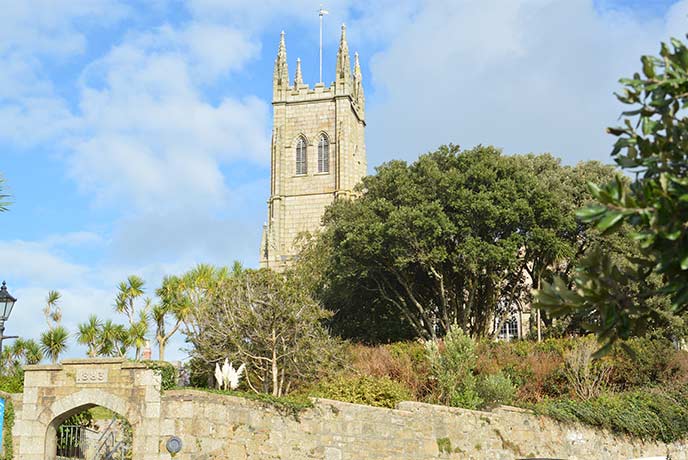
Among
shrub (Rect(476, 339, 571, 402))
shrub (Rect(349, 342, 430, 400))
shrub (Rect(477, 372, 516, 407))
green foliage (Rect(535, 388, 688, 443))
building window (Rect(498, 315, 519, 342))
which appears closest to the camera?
green foliage (Rect(535, 388, 688, 443))

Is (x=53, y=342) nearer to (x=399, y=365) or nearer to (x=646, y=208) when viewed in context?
(x=399, y=365)

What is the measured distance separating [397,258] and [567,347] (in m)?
8.09

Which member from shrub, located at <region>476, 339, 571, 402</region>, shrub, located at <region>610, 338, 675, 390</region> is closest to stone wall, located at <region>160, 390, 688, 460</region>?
shrub, located at <region>476, 339, 571, 402</region>

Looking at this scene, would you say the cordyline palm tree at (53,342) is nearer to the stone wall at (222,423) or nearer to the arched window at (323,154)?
the stone wall at (222,423)

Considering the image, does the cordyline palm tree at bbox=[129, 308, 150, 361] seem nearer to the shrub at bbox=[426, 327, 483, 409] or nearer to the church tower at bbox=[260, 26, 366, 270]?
the shrub at bbox=[426, 327, 483, 409]

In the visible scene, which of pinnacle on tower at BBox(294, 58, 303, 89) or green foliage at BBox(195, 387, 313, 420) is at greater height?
pinnacle on tower at BBox(294, 58, 303, 89)

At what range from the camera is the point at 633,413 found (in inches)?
914

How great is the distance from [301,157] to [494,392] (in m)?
45.1

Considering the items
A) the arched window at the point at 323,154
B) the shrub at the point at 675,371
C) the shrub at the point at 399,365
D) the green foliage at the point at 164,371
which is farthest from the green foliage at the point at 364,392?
the arched window at the point at 323,154

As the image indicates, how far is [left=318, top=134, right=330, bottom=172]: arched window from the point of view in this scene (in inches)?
2606

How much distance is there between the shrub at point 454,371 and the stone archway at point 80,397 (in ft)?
28.7

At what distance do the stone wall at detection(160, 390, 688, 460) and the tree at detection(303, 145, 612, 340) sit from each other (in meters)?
11.2

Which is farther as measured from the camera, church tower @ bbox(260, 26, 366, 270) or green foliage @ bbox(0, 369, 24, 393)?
church tower @ bbox(260, 26, 366, 270)

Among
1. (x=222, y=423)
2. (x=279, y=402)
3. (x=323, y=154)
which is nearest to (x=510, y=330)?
(x=323, y=154)
